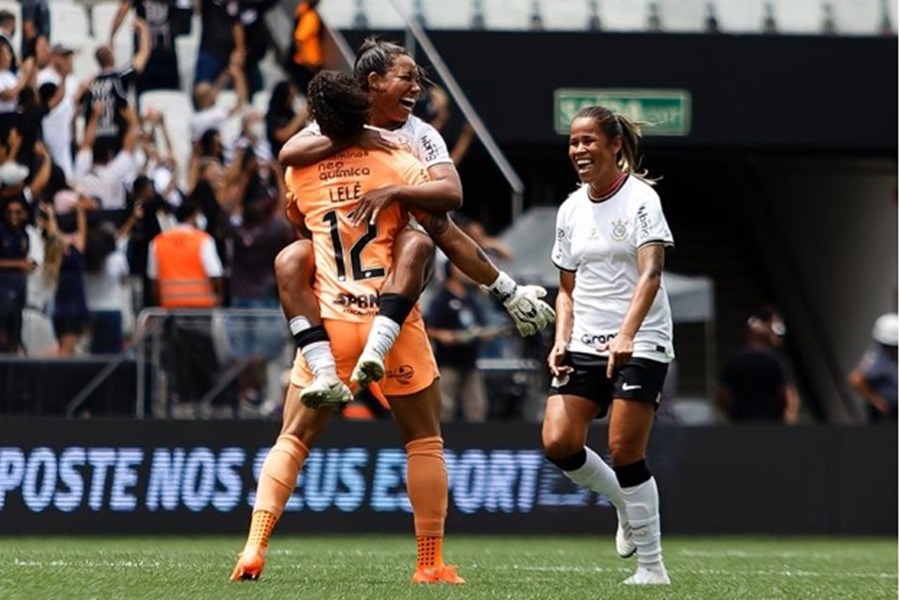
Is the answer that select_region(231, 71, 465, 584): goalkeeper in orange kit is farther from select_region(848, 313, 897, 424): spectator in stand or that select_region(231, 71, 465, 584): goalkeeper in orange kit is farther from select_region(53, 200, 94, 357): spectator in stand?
select_region(848, 313, 897, 424): spectator in stand

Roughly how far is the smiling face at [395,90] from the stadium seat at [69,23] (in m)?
10.2

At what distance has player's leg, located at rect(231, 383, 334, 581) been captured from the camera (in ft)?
25.4

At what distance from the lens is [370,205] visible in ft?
25.7

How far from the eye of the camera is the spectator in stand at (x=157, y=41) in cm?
1795

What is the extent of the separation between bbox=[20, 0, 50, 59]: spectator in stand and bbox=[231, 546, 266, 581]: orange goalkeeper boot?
10196 mm

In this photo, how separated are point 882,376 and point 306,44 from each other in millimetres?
5832

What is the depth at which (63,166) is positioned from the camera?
16.8 m

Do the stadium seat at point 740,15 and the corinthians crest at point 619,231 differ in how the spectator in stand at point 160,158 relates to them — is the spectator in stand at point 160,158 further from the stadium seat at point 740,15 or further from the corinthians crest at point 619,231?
the corinthians crest at point 619,231

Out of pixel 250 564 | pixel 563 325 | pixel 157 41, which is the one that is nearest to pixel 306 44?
pixel 157 41

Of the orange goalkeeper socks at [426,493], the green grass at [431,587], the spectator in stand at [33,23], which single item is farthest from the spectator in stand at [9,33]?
the orange goalkeeper socks at [426,493]

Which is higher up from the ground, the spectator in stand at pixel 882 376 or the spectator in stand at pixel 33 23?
the spectator in stand at pixel 33 23

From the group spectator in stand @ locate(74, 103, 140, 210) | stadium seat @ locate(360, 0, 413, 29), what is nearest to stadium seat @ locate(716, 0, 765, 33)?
stadium seat @ locate(360, 0, 413, 29)

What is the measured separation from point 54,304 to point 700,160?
11.4 metres

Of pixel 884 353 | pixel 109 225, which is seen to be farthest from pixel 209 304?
pixel 884 353
